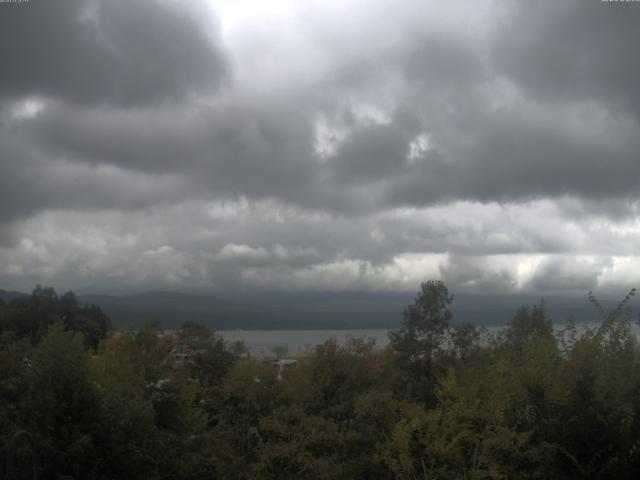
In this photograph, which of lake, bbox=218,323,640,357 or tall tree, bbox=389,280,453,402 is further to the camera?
tall tree, bbox=389,280,453,402

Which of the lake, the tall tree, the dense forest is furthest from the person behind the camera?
the tall tree

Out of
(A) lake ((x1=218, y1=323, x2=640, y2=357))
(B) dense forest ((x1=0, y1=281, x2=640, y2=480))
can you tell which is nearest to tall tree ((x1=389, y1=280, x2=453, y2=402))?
(A) lake ((x1=218, y1=323, x2=640, y2=357))

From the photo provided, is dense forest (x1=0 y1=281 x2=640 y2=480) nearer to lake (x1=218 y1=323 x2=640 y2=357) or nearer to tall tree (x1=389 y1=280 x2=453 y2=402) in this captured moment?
lake (x1=218 y1=323 x2=640 y2=357)

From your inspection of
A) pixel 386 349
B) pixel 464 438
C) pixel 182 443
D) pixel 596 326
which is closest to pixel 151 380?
pixel 182 443

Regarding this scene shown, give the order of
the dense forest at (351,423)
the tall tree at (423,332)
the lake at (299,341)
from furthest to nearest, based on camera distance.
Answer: the tall tree at (423,332) → the lake at (299,341) → the dense forest at (351,423)

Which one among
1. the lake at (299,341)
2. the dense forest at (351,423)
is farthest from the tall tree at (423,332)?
the dense forest at (351,423)

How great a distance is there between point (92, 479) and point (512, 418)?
8.71m

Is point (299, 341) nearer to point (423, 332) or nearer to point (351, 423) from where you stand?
point (423, 332)

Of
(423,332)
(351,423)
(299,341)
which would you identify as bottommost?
(299,341)

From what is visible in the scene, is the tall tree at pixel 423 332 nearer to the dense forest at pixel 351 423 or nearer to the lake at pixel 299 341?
the lake at pixel 299 341

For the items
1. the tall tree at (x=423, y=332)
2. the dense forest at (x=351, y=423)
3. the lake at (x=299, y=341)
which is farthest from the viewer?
the tall tree at (x=423, y=332)

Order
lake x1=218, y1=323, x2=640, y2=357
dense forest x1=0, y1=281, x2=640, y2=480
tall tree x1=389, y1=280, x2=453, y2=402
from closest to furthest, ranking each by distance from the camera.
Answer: dense forest x1=0, y1=281, x2=640, y2=480 → lake x1=218, y1=323, x2=640, y2=357 → tall tree x1=389, y1=280, x2=453, y2=402

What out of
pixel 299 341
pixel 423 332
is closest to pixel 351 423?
pixel 423 332

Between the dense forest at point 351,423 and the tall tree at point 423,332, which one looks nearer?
the dense forest at point 351,423
